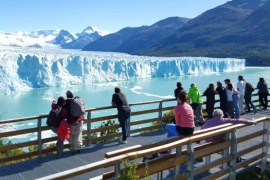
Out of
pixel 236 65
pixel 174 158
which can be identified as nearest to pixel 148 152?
pixel 174 158

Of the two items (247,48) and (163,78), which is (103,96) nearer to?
(163,78)

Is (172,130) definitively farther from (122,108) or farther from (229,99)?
(229,99)

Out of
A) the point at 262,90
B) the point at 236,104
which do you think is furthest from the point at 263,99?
the point at 236,104

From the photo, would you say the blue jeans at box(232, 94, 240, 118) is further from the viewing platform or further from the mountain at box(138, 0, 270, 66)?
the mountain at box(138, 0, 270, 66)

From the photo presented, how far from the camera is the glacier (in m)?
35.1

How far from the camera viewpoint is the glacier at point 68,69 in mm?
35125

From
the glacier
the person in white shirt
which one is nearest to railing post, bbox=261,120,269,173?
the person in white shirt

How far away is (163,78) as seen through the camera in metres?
57.9

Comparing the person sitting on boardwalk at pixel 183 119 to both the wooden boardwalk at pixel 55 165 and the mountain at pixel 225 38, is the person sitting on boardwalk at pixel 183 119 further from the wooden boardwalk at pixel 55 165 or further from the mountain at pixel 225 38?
the mountain at pixel 225 38

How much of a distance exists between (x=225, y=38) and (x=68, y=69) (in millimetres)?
110073

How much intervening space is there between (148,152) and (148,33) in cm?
19938

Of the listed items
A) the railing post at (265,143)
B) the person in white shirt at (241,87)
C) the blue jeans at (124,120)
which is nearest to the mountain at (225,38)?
the person in white shirt at (241,87)

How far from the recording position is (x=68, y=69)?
4016 cm

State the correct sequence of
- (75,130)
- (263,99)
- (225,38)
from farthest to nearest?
(225,38) → (263,99) → (75,130)
